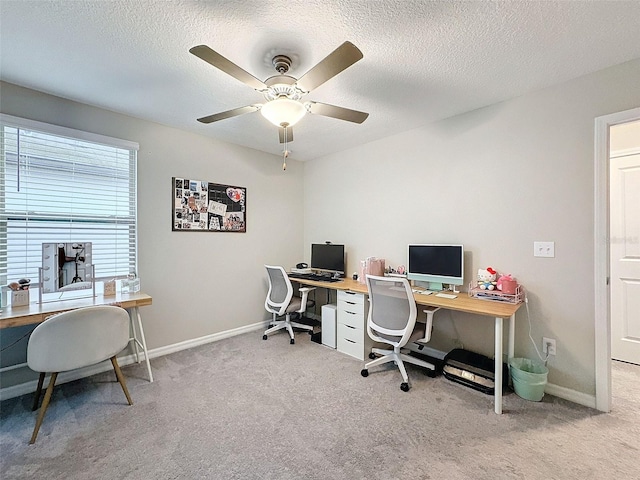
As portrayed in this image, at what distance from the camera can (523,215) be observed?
238 cm

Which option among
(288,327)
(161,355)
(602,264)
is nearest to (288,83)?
(602,264)

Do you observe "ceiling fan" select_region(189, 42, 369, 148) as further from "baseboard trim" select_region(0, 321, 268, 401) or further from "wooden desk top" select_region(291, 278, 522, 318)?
"baseboard trim" select_region(0, 321, 268, 401)

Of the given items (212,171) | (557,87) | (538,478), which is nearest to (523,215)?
(557,87)

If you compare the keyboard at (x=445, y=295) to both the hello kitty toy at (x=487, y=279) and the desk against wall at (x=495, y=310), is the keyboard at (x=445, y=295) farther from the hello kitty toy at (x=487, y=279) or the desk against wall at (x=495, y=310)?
the hello kitty toy at (x=487, y=279)

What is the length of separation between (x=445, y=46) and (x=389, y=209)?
5.95 feet

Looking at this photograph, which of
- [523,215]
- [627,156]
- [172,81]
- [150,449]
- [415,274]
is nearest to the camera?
[150,449]

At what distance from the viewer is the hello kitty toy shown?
243 centimetres

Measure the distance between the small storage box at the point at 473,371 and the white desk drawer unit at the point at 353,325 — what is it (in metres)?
0.79

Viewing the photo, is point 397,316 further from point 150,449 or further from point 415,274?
point 150,449

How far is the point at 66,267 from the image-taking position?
2.36 m

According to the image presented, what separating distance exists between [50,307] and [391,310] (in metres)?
2.72

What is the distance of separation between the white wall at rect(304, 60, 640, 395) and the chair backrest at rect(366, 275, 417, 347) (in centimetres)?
76

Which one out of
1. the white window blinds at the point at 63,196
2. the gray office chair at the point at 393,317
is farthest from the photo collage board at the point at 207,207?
the gray office chair at the point at 393,317

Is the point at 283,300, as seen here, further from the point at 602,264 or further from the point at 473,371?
the point at 602,264
